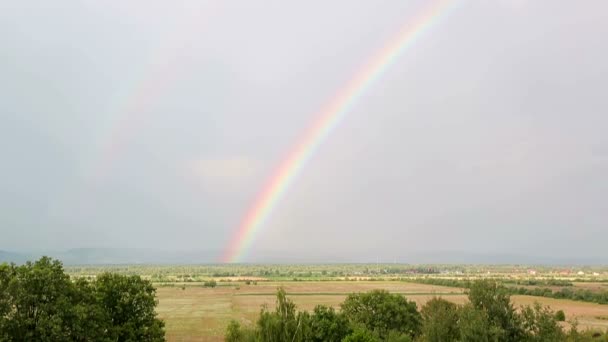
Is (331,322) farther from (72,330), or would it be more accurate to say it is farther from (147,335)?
(72,330)

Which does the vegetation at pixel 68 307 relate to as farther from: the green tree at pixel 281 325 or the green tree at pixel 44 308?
the green tree at pixel 281 325

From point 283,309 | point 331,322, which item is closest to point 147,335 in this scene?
point 283,309

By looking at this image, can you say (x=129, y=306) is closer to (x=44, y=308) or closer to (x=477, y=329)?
(x=44, y=308)

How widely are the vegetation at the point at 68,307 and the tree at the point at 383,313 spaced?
86.6 ft

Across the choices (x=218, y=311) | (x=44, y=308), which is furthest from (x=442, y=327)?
(x=218, y=311)

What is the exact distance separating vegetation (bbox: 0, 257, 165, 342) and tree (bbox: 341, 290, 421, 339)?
2639 cm

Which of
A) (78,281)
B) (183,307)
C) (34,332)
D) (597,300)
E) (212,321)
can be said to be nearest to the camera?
(34,332)

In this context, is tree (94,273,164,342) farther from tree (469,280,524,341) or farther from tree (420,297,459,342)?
tree (469,280,524,341)

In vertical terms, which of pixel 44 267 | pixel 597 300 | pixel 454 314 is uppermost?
pixel 44 267

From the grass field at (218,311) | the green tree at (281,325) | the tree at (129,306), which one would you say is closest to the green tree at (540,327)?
the green tree at (281,325)

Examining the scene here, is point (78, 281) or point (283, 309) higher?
point (78, 281)

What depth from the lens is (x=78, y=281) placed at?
37844 millimetres

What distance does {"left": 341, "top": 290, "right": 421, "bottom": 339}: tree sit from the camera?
186ft

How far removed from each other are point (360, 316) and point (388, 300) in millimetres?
4257
